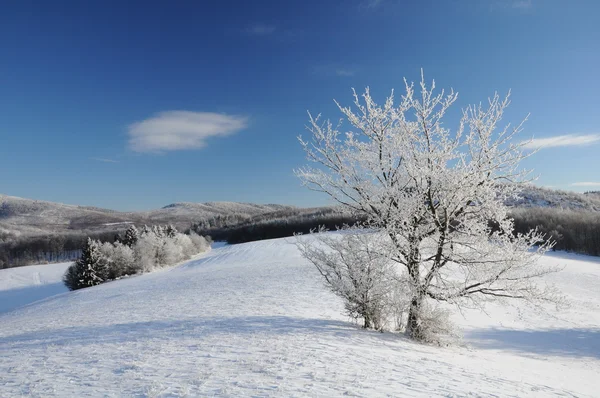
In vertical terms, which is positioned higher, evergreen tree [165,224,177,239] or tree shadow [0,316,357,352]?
evergreen tree [165,224,177,239]

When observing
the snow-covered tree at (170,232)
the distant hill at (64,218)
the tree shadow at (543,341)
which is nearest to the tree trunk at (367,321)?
the tree shadow at (543,341)

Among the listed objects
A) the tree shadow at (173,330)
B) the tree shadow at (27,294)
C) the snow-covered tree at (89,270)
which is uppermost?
the tree shadow at (173,330)

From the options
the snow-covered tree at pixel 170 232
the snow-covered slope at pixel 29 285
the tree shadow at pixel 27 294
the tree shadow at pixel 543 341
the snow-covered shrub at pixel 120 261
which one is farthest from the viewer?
the snow-covered tree at pixel 170 232

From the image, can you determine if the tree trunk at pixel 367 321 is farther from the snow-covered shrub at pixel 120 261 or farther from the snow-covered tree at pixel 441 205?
the snow-covered shrub at pixel 120 261

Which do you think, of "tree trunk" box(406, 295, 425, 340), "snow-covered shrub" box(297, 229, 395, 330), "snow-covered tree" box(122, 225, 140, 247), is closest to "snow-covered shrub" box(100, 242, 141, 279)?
"snow-covered tree" box(122, 225, 140, 247)

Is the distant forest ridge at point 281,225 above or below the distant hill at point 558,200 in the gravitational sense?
below

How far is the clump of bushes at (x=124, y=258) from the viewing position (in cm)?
3684

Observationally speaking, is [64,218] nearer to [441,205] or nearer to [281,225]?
[281,225]

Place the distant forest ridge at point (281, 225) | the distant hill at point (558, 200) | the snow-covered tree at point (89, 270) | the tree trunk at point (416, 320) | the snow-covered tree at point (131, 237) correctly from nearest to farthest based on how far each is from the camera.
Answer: the tree trunk at point (416, 320)
the snow-covered tree at point (89, 270)
the distant forest ridge at point (281, 225)
the snow-covered tree at point (131, 237)
the distant hill at point (558, 200)

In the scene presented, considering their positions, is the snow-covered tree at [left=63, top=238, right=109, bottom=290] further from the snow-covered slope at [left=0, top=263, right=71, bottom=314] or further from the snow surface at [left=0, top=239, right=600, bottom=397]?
the snow surface at [left=0, top=239, right=600, bottom=397]

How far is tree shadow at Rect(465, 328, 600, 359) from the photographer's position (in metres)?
12.0

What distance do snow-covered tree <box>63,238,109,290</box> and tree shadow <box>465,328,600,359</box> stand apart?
36.2 meters

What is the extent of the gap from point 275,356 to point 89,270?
121ft

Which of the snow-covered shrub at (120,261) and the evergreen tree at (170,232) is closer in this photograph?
the snow-covered shrub at (120,261)
